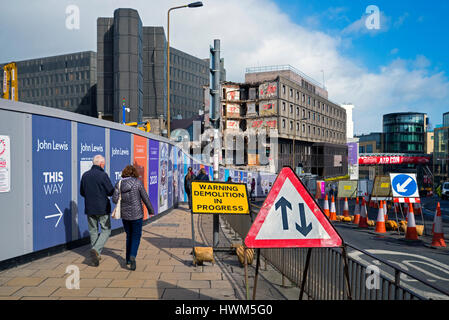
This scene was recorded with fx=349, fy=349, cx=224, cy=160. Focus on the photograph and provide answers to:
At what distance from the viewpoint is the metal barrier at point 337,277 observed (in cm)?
330

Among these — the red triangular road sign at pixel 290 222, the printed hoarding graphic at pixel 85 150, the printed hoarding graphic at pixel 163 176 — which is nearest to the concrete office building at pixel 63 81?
the printed hoarding graphic at pixel 163 176

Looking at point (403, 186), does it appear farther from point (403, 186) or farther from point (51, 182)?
point (51, 182)

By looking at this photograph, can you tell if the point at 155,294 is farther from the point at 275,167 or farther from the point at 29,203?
the point at 275,167

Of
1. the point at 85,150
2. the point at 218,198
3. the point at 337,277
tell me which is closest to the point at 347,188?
the point at 218,198

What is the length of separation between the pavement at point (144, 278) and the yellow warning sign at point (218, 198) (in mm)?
1003

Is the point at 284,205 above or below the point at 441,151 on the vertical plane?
below

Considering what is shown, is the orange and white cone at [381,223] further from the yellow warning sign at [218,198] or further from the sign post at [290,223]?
the sign post at [290,223]

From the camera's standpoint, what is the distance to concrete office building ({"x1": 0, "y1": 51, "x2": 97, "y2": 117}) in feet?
282

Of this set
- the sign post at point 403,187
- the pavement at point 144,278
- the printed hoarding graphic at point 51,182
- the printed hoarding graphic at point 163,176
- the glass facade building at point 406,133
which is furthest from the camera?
the glass facade building at point 406,133

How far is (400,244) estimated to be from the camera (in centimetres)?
959

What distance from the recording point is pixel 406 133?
118 m

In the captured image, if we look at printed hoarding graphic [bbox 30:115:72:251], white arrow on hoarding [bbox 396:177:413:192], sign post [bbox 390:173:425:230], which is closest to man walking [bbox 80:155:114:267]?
printed hoarding graphic [bbox 30:115:72:251]

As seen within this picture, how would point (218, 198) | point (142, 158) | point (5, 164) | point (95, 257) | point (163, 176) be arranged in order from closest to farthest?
point (5, 164)
point (95, 257)
point (218, 198)
point (142, 158)
point (163, 176)

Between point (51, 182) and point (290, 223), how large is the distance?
4.90 metres
